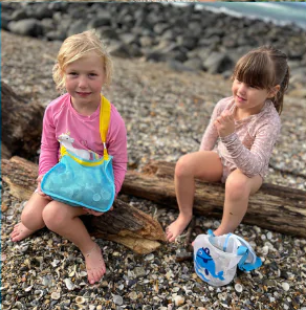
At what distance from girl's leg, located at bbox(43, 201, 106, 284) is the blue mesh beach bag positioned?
62mm

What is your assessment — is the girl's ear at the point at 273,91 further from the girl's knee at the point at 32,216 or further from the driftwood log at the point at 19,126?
the driftwood log at the point at 19,126

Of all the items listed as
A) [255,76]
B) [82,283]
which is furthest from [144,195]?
[255,76]

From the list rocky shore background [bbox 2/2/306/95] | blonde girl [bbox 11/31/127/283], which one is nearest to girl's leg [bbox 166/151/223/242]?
blonde girl [bbox 11/31/127/283]

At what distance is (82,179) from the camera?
225 cm

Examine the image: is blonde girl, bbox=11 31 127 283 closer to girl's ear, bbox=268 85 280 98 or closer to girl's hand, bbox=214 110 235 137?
girl's hand, bbox=214 110 235 137

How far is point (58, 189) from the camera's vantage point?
7.33 ft

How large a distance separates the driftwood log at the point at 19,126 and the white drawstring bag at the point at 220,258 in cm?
191

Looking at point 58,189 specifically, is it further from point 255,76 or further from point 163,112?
point 163,112

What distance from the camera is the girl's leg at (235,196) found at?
2.41m

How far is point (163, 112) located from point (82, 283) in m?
3.14

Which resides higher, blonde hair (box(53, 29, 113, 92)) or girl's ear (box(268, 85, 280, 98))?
blonde hair (box(53, 29, 113, 92))

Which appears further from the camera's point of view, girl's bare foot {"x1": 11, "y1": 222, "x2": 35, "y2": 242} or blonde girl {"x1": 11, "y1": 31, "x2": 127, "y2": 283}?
girl's bare foot {"x1": 11, "y1": 222, "x2": 35, "y2": 242}

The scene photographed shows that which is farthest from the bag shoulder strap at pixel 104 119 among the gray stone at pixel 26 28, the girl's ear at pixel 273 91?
the gray stone at pixel 26 28

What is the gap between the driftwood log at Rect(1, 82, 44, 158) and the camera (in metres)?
3.33
